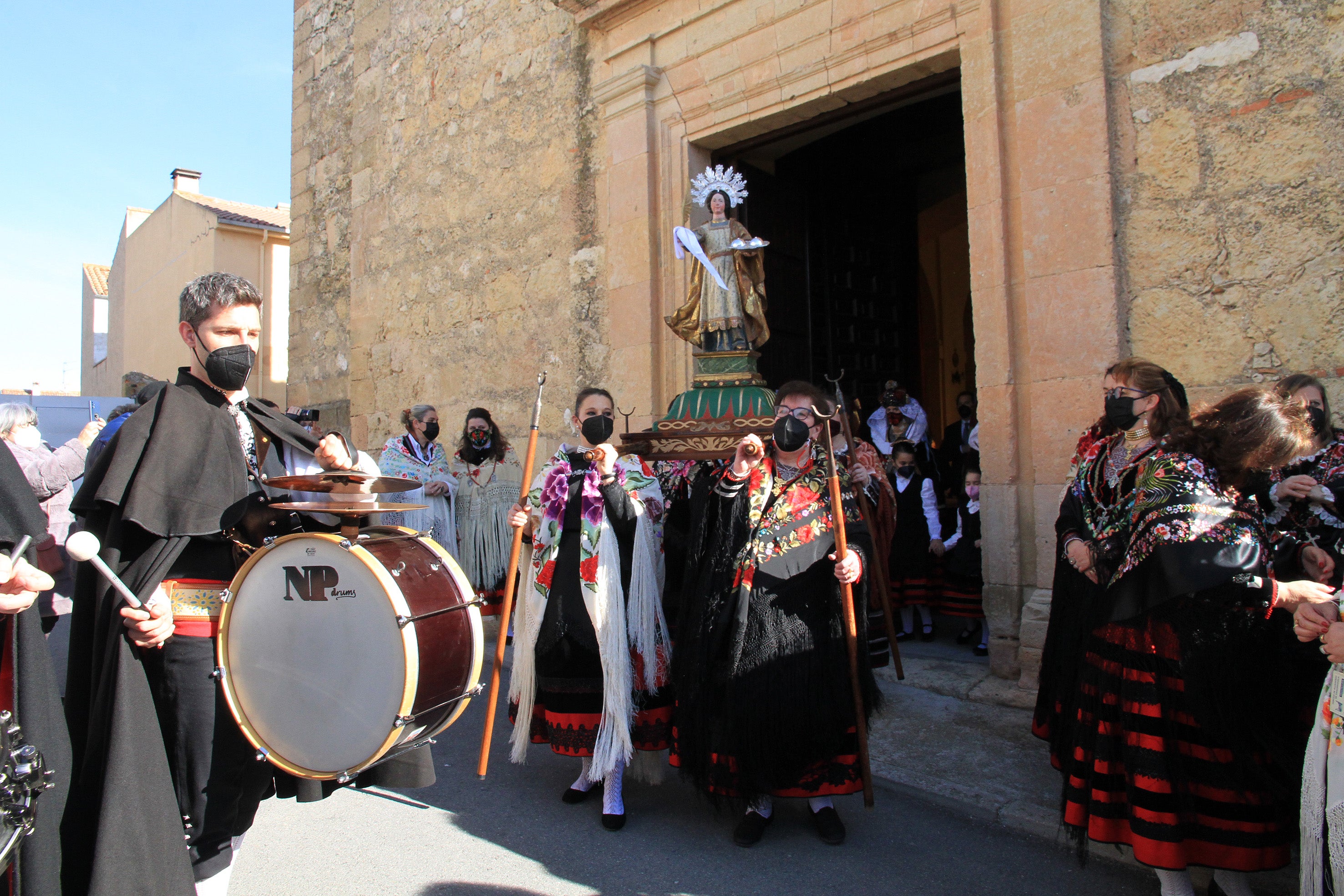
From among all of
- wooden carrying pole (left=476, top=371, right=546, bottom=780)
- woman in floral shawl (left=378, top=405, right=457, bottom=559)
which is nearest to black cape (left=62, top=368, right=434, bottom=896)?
wooden carrying pole (left=476, top=371, right=546, bottom=780)

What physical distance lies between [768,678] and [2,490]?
2.32 metres

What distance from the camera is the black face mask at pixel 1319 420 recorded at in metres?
3.11

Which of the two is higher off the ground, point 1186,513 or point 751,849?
point 1186,513

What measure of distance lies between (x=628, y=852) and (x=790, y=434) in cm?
169

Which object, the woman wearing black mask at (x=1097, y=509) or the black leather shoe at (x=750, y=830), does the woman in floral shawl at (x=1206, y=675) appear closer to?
the woman wearing black mask at (x=1097, y=509)

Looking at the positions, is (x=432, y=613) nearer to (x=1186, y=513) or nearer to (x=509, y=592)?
(x=509, y=592)

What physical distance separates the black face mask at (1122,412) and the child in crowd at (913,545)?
10.1ft

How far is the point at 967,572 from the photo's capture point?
587 cm

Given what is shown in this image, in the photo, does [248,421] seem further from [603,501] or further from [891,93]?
[891,93]

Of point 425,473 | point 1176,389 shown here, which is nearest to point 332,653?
point 1176,389

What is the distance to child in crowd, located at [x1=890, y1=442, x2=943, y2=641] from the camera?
618 cm

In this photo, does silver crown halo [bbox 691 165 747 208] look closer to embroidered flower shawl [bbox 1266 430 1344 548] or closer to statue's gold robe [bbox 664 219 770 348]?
statue's gold robe [bbox 664 219 770 348]

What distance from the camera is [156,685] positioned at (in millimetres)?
2320

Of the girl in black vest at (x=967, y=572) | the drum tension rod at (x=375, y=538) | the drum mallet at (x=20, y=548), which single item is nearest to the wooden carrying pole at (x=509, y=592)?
the drum tension rod at (x=375, y=538)
